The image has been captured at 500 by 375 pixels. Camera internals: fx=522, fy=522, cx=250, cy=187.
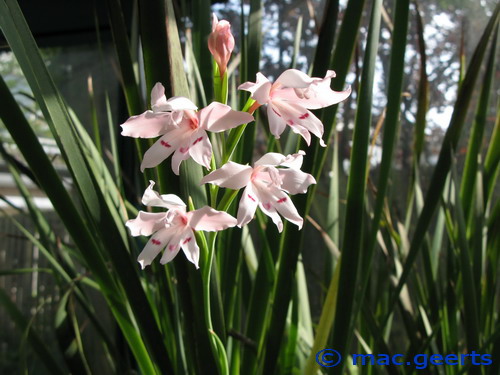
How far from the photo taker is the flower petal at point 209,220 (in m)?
0.38

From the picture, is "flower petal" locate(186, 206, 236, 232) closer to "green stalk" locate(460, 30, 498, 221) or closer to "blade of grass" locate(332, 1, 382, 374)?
"blade of grass" locate(332, 1, 382, 374)

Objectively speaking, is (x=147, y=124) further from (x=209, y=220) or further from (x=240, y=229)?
(x=240, y=229)

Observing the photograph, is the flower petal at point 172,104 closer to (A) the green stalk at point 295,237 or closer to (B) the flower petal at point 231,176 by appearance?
(B) the flower petal at point 231,176

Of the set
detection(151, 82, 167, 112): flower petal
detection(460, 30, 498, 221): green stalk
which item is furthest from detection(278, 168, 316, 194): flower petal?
detection(460, 30, 498, 221): green stalk

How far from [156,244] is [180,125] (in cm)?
10

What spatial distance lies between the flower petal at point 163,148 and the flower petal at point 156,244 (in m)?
0.06

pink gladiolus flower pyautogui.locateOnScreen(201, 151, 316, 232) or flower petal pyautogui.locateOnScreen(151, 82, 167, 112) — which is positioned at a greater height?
flower petal pyautogui.locateOnScreen(151, 82, 167, 112)

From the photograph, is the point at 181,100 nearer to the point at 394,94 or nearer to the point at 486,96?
the point at 394,94

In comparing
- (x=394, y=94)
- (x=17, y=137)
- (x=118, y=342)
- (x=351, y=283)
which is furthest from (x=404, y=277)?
(x=118, y=342)

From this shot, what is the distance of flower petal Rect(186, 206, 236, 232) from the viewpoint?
38cm

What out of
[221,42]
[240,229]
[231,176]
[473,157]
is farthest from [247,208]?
[473,157]

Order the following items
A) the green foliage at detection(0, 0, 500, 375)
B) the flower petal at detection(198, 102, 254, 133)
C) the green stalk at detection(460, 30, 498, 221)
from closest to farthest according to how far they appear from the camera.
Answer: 1. the flower petal at detection(198, 102, 254, 133)
2. the green foliage at detection(0, 0, 500, 375)
3. the green stalk at detection(460, 30, 498, 221)

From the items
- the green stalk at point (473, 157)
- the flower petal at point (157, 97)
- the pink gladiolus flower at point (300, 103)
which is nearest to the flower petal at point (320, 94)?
the pink gladiolus flower at point (300, 103)

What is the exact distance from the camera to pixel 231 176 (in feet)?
1.24
